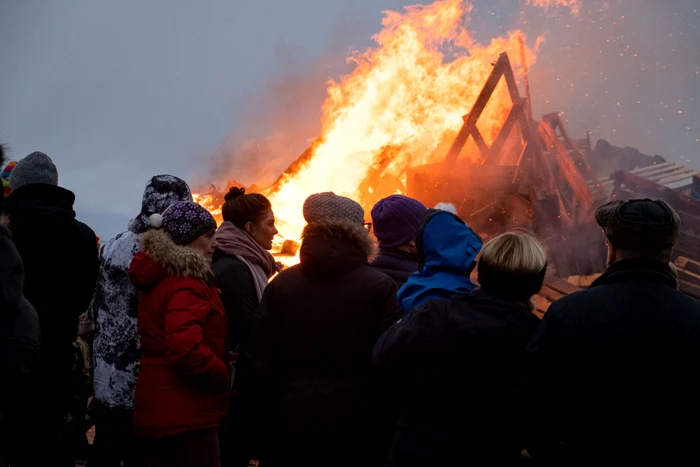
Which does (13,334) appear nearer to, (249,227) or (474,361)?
(474,361)

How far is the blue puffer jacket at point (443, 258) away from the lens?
2732mm

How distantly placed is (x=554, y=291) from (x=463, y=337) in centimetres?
566

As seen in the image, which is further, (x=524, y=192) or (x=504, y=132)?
(x=504, y=132)

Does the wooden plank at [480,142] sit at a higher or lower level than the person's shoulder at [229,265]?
higher

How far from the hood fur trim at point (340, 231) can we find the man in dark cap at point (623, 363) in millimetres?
1086

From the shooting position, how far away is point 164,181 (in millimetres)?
3928

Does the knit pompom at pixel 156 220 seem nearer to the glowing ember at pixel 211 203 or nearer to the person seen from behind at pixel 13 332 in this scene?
the person seen from behind at pixel 13 332

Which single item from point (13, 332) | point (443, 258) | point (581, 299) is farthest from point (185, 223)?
point (581, 299)

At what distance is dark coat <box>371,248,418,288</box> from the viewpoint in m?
3.32

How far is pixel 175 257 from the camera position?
3184mm

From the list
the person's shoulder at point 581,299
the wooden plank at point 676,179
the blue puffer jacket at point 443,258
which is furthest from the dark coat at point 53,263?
the wooden plank at point 676,179

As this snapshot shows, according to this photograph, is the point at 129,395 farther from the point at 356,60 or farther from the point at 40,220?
the point at 356,60

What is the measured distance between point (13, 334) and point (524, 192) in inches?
332

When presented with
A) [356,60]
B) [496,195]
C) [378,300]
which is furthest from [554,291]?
[356,60]
